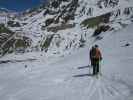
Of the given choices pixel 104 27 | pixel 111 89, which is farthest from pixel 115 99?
pixel 104 27

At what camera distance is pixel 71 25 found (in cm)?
13588

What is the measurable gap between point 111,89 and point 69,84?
2974mm

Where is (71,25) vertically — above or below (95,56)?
above

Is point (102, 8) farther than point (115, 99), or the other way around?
point (102, 8)

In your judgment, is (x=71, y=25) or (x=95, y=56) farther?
(x=71, y=25)

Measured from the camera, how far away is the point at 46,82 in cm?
1453

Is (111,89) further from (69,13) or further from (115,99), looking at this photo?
(69,13)

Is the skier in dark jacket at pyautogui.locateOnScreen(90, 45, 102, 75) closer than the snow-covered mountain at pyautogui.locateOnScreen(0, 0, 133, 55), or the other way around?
the skier in dark jacket at pyautogui.locateOnScreen(90, 45, 102, 75)

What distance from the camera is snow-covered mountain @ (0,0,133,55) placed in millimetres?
58175

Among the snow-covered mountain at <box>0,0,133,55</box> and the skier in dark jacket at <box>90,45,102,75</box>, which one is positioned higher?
the snow-covered mountain at <box>0,0,133,55</box>

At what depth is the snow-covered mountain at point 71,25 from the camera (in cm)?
5817

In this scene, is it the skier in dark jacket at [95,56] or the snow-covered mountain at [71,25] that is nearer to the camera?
the skier in dark jacket at [95,56]

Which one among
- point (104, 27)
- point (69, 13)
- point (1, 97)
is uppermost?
point (69, 13)

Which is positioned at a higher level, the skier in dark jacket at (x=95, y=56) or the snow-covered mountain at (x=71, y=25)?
the snow-covered mountain at (x=71, y=25)
